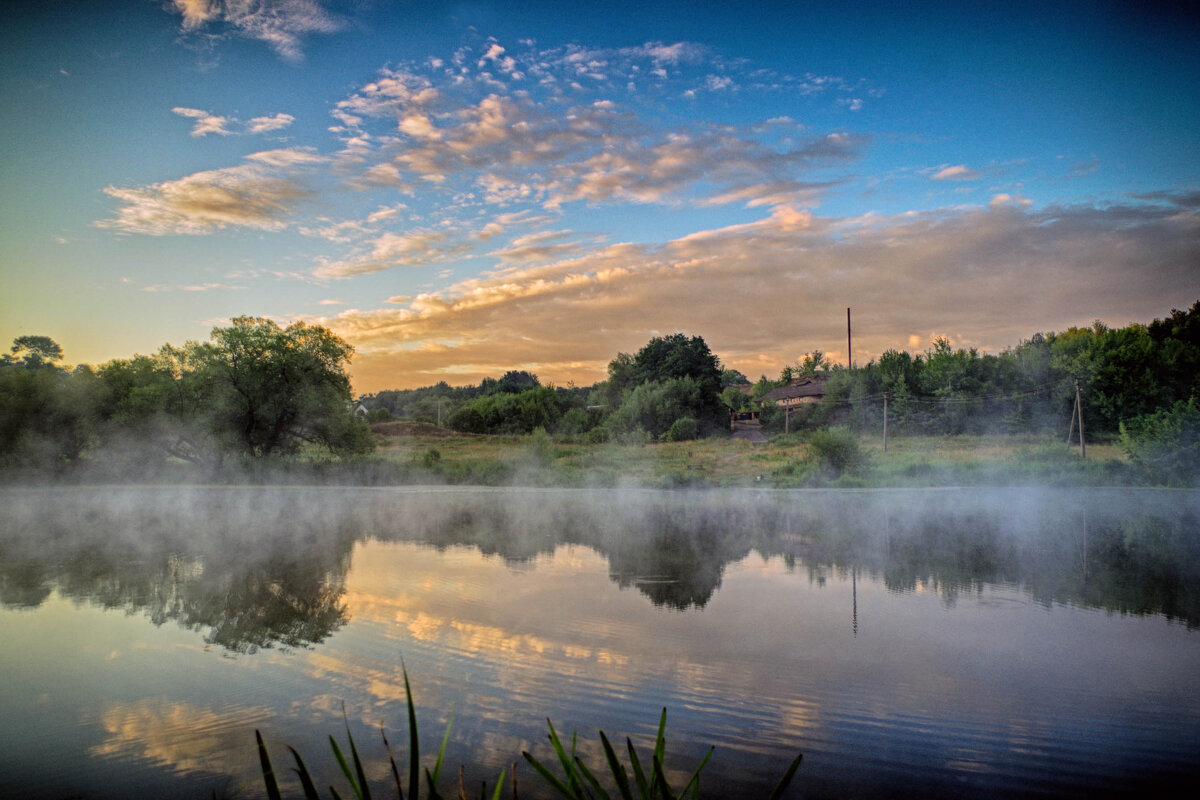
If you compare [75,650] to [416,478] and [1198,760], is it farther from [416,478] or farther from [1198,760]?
[416,478]

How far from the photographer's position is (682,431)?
38.2m

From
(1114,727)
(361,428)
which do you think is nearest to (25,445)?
(361,428)

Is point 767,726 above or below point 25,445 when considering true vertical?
below

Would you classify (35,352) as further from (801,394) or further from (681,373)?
(801,394)

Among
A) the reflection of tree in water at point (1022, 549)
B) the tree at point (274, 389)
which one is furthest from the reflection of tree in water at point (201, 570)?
the tree at point (274, 389)

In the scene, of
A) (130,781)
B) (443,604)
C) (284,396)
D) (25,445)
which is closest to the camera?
(130,781)

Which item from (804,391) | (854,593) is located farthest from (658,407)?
(854,593)

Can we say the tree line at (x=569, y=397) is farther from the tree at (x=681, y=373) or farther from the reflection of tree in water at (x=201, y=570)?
the reflection of tree in water at (x=201, y=570)

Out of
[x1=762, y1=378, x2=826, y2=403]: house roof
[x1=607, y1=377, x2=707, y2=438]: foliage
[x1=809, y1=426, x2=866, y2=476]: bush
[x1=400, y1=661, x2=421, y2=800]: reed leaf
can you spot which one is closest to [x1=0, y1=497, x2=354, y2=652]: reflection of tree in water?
[x1=400, y1=661, x2=421, y2=800]: reed leaf

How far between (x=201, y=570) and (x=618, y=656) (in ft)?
20.4

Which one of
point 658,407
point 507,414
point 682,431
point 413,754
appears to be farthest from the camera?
point 507,414

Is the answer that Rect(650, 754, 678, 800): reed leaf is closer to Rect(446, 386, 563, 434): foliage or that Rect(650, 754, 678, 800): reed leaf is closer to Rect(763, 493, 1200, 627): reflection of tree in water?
Rect(763, 493, 1200, 627): reflection of tree in water

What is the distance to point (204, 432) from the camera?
21219 mm

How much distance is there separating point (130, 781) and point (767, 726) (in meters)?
3.44
